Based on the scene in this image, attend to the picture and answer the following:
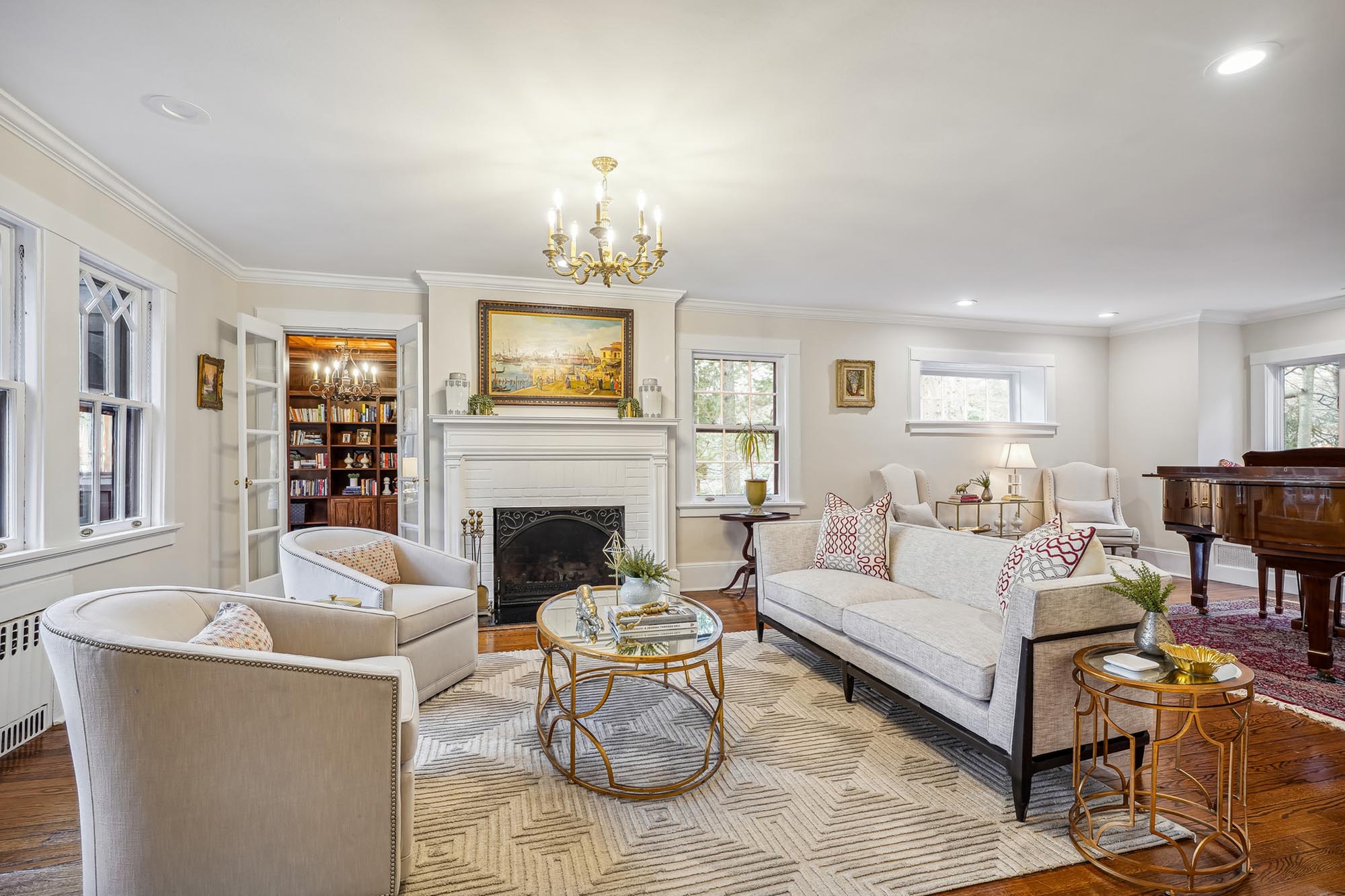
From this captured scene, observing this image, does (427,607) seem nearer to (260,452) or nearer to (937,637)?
(937,637)

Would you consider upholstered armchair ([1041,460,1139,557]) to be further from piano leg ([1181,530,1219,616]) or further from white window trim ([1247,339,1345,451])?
white window trim ([1247,339,1345,451])

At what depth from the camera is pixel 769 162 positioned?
2.87m

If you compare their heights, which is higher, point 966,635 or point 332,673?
point 332,673

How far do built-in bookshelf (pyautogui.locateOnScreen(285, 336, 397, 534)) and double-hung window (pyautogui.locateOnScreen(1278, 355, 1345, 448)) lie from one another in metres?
8.42

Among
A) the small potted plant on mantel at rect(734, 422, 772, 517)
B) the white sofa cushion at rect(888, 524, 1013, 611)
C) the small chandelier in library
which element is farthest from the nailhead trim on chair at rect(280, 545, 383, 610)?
the small chandelier in library

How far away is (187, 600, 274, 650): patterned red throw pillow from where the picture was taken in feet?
5.65

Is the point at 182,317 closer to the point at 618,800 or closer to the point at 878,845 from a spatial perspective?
the point at 618,800

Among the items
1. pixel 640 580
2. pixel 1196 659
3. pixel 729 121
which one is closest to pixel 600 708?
pixel 640 580

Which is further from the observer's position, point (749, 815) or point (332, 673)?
point (749, 815)

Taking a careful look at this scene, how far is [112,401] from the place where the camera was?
3189 mm

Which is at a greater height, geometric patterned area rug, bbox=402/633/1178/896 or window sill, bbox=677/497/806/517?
window sill, bbox=677/497/806/517

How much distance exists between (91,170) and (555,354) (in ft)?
8.90

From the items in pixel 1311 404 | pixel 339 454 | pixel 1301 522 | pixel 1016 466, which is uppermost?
pixel 1311 404

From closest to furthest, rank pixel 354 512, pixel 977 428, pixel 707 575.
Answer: pixel 707 575 < pixel 977 428 < pixel 354 512
